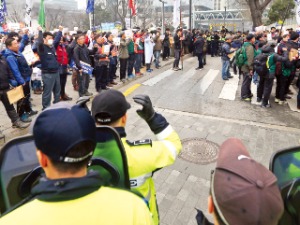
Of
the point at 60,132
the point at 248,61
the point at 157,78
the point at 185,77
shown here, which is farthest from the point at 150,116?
the point at 185,77

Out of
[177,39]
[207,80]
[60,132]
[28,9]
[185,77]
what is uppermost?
[28,9]

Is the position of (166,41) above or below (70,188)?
above

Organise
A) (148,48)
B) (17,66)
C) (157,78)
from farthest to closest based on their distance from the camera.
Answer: (148,48) → (157,78) → (17,66)

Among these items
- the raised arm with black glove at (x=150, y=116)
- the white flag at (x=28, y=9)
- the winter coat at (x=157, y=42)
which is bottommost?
the raised arm with black glove at (x=150, y=116)

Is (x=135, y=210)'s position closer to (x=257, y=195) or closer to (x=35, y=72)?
(x=257, y=195)

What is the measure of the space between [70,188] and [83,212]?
110 millimetres

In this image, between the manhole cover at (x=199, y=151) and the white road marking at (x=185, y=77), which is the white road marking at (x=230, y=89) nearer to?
the white road marking at (x=185, y=77)

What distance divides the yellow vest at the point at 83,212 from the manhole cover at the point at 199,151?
373 centimetres

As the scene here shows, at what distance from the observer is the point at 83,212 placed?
3.57 ft

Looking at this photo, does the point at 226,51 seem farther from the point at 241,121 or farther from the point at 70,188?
the point at 70,188

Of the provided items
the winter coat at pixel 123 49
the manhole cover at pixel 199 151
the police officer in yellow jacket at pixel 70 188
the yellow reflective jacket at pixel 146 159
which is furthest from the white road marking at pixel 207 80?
the police officer in yellow jacket at pixel 70 188

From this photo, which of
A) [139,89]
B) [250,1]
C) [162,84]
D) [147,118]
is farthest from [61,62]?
[250,1]

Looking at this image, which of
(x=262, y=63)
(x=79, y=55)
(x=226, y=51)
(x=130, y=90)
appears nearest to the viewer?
(x=262, y=63)

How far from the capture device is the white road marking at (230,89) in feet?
29.4
